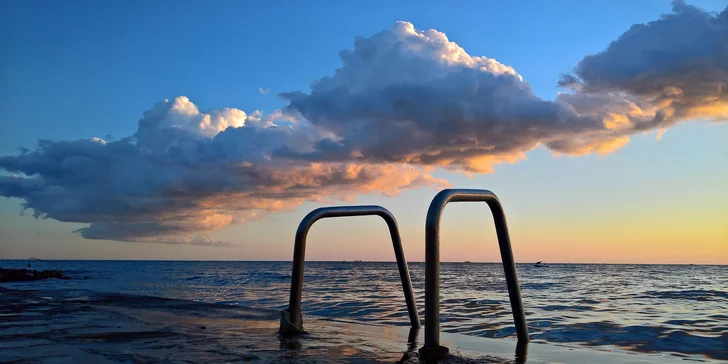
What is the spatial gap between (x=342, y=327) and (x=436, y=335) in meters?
4.66

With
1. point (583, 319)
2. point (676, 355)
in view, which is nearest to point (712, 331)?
point (583, 319)

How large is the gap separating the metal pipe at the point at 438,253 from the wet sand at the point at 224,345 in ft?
1.40

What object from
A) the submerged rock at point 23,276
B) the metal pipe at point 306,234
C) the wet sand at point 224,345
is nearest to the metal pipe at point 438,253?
the wet sand at point 224,345

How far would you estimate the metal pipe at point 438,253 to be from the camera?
5.39m

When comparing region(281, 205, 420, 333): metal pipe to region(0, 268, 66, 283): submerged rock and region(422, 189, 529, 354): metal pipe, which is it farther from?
region(0, 268, 66, 283): submerged rock

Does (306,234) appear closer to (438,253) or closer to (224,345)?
(224,345)

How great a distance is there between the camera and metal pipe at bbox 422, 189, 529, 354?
5.39 meters

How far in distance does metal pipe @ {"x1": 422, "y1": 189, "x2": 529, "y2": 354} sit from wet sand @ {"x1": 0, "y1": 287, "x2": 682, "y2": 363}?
43 centimetres

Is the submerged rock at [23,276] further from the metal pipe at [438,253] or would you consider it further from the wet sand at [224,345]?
the metal pipe at [438,253]

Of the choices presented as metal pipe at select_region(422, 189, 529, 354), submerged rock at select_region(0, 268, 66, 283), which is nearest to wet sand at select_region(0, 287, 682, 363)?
metal pipe at select_region(422, 189, 529, 354)

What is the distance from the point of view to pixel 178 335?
8109 mm

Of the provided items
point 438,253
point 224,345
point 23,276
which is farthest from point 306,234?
point 23,276

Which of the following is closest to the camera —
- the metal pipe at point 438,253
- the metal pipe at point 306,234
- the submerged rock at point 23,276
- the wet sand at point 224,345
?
the metal pipe at point 438,253

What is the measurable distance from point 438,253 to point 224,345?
3289mm
